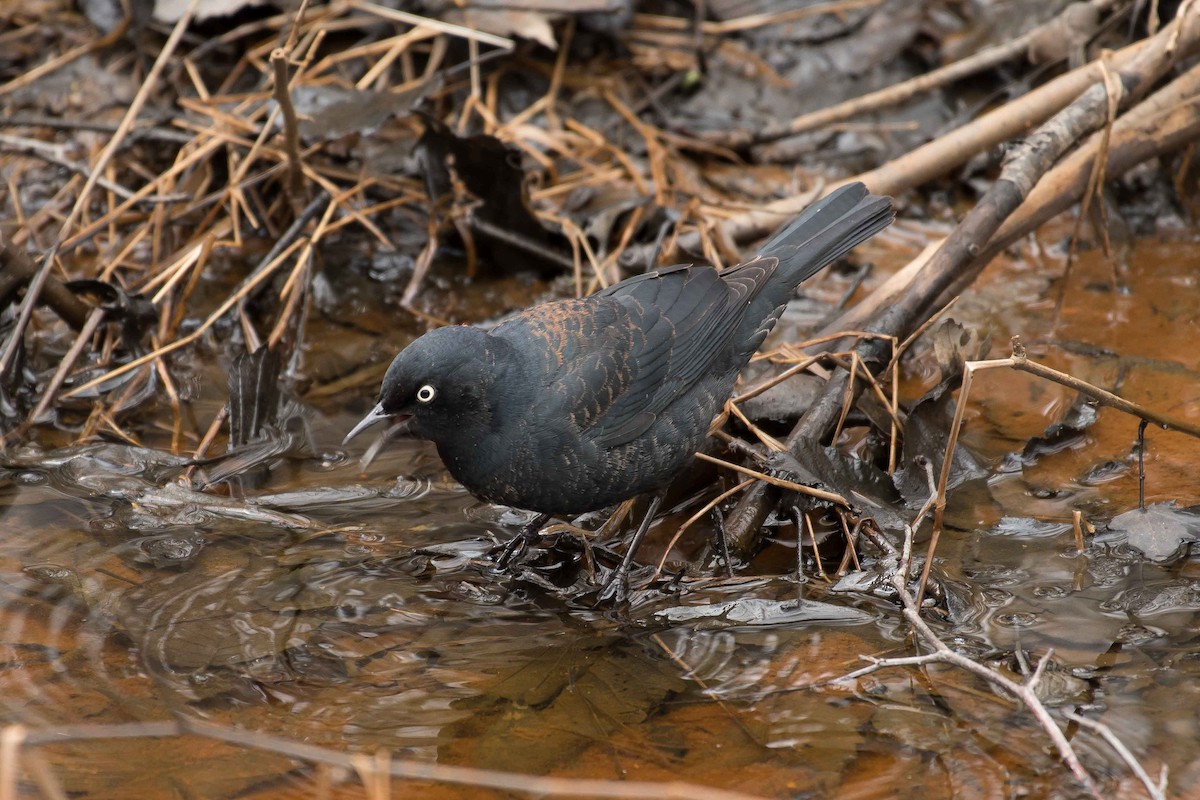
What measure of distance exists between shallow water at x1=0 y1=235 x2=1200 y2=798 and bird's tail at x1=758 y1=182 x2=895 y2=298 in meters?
1.01

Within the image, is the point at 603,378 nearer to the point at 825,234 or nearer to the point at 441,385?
the point at 441,385

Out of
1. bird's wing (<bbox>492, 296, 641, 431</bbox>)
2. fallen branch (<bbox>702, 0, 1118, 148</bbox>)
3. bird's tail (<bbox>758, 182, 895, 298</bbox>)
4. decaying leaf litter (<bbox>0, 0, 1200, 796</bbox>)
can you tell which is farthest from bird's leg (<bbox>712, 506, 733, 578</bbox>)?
fallen branch (<bbox>702, 0, 1118, 148</bbox>)

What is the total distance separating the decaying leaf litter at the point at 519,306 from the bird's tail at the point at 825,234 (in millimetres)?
353

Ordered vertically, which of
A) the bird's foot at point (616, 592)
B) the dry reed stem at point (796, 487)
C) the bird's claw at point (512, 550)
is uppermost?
the dry reed stem at point (796, 487)

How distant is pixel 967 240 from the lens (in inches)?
189

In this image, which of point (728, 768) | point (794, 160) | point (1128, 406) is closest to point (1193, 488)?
point (1128, 406)

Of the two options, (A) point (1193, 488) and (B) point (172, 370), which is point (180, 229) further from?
(A) point (1193, 488)

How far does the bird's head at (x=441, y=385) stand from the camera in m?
4.01

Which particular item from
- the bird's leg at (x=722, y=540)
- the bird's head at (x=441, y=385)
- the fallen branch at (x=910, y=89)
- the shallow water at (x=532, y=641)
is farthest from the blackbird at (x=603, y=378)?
the fallen branch at (x=910, y=89)

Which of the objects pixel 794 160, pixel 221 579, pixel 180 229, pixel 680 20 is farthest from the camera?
pixel 680 20

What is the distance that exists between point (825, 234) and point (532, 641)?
228 cm

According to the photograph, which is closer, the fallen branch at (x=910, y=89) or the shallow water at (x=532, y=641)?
the shallow water at (x=532, y=641)

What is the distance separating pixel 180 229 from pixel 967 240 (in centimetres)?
454

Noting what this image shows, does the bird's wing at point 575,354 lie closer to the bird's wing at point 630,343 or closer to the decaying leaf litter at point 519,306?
the bird's wing at point 630,343
